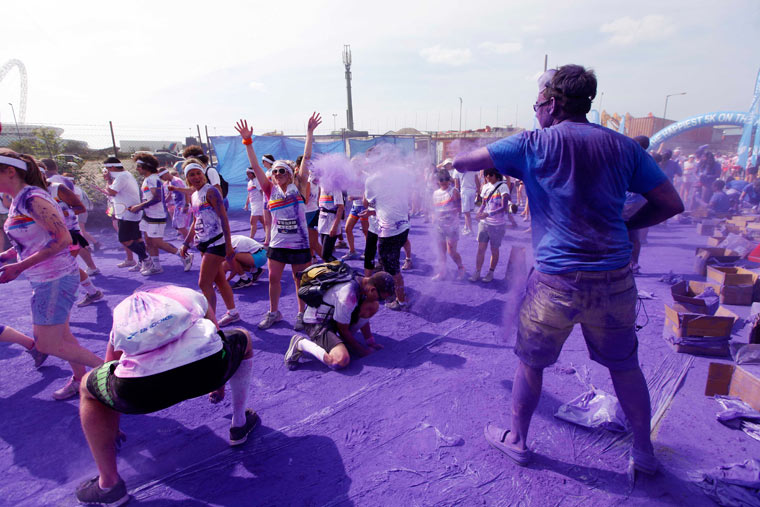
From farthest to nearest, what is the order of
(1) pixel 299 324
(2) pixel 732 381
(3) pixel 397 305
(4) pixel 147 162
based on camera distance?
(4) pixel 147 162 → (3) pixel 397 305 → (1) pixel 299 324 → (2) pixel 732 381

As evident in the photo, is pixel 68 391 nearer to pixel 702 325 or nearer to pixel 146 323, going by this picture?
pixel 146 323

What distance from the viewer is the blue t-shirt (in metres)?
1.88

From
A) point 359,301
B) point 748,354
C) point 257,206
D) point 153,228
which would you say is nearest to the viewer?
point 748,354

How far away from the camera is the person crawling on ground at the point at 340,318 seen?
135 inches

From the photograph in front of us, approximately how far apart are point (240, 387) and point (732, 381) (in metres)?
3.67

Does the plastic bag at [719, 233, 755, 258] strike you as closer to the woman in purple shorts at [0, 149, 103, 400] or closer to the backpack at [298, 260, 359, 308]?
the backpack at [298, 260, 359, 308]

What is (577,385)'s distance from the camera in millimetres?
3121

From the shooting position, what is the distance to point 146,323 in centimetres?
184

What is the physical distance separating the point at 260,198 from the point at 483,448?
6816 mm

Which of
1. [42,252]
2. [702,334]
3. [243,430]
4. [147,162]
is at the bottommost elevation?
[243,430]

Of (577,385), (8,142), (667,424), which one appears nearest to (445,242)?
(577,385)

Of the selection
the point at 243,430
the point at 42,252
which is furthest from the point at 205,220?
the point at 243,430

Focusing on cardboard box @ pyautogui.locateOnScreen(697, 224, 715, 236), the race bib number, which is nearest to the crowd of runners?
the race bib number

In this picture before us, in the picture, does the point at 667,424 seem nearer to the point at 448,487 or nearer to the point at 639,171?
the point at 448,487
